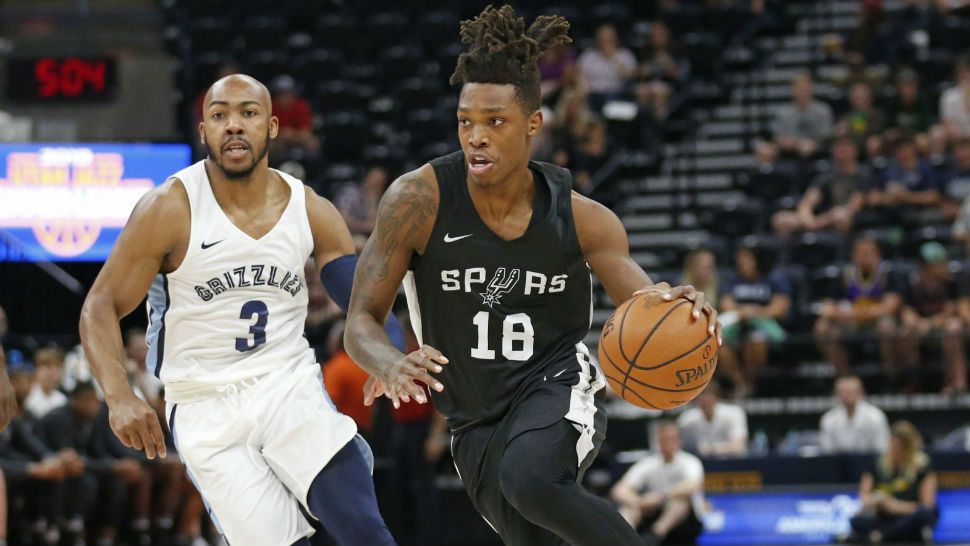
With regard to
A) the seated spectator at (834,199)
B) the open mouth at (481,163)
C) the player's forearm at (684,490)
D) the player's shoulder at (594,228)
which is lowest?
the player's forearm at (684,490)

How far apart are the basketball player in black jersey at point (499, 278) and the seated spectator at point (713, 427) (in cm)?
714

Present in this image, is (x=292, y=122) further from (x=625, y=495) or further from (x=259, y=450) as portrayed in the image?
(x=259, y=450)

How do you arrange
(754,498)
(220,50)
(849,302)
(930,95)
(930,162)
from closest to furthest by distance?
(754,498)
(849,302)
(930,162)
(930,95)
(220,50)

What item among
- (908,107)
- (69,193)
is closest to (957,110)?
(908,107)

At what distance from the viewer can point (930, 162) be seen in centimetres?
1463

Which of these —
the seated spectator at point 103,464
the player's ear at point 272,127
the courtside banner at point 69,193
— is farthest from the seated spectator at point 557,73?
the player's ear at point 272,127

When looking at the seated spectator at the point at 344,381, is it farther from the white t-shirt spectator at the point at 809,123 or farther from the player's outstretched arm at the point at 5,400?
the white t-shirt spectator at the point at 809,123

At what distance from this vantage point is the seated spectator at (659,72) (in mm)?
16656

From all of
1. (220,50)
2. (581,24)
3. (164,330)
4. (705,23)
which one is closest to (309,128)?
(220,50)

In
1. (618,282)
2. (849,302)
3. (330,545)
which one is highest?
(618,282)

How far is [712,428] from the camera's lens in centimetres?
1254

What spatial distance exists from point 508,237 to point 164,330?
1349mm

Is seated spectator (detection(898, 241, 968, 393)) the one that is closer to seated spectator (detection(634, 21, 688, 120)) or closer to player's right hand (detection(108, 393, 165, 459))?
seated spectator (detection(634, 21, 688, 120))

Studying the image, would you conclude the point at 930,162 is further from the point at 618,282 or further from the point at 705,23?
the point at 618,282
